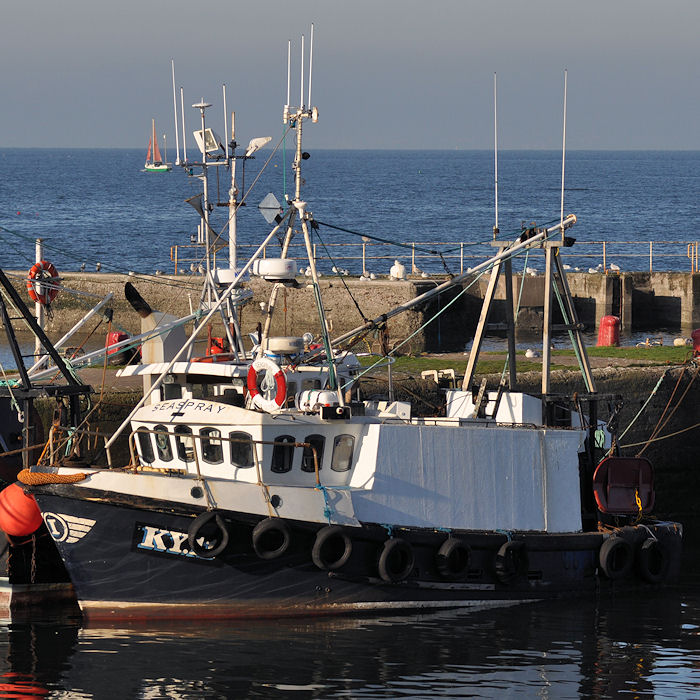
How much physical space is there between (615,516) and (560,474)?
1.52 m

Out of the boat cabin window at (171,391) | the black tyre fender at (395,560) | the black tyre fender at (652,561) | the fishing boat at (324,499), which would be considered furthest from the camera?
the black tyre fender at (652,561)

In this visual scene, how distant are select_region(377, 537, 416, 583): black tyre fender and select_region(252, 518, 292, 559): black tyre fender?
1.27m

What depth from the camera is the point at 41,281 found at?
20.1m

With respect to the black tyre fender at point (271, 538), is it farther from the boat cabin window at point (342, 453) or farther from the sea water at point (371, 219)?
the sea water at point (371, 219)

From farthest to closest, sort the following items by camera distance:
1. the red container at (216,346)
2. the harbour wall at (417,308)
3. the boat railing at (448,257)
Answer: the boat railing at (448,257) < the harbour wall at (417,308) < the red container at (216,346)

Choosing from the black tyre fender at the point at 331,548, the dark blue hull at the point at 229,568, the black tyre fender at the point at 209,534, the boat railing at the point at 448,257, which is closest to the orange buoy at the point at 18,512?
the dark blue hull at the point at 229,568

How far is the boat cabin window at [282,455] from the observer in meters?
16.7

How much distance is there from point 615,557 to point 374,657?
4.69m

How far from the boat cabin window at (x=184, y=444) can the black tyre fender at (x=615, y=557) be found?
5.99 m

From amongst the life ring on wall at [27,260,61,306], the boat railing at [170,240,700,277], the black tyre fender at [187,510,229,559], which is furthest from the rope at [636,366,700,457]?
the boat railing at [170,240,700,277]

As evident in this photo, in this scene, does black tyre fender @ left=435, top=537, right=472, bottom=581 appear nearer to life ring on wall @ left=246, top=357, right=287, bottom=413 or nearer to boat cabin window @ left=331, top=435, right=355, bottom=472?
boat cabin window @ left=331, top=435, right=355, bottom=472

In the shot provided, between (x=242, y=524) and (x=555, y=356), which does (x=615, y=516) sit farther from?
(x=555, y=356)

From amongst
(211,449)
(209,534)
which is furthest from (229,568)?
(211,449)

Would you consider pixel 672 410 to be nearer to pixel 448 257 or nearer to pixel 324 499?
pixel 324 499
